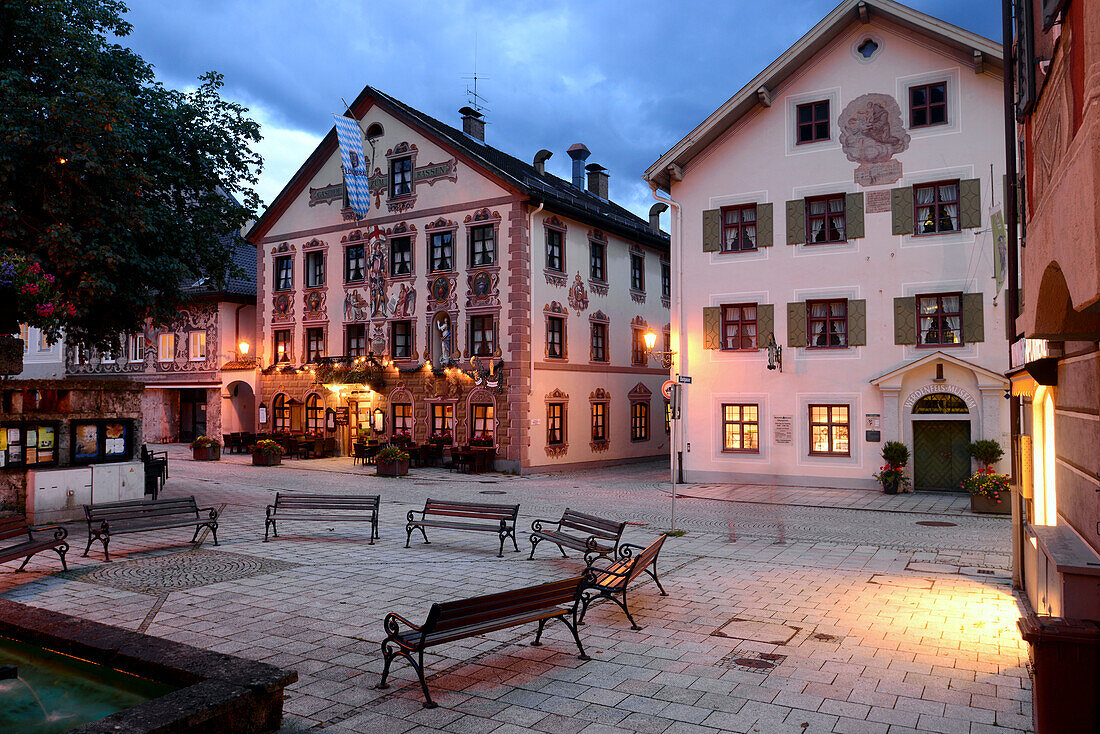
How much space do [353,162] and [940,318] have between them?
68.0ft

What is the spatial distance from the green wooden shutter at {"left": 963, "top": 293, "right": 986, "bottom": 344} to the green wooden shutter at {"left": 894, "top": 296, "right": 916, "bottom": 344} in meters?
1.24

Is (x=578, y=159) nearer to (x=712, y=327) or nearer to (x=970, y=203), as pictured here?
(x=712, y=327)

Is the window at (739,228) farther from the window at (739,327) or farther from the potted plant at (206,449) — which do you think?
the potted plant at (206,449)

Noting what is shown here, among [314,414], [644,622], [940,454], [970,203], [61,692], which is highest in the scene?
[970,203]

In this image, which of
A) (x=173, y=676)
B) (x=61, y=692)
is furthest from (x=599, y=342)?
(x=173, y=676)

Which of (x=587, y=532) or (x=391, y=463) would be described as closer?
(x=587, y=532)

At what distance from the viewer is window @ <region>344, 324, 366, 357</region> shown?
3219 centimetres

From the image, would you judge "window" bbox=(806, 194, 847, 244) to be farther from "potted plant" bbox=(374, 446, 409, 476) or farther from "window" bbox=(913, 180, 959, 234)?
"potted plant" bbox=(374, 446, 409, 476)

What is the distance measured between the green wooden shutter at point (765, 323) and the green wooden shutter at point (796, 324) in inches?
18.9

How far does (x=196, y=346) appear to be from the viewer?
38188 mm

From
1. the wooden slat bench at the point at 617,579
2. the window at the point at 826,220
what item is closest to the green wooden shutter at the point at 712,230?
the window at the point at 826,220

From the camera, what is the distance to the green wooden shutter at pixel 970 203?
68.9ft

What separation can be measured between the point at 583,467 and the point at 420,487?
8669 mm

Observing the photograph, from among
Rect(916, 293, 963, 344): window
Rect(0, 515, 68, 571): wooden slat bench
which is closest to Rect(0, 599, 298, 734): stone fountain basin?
Rect(0, 515, 68, 571): wooden slat bench
